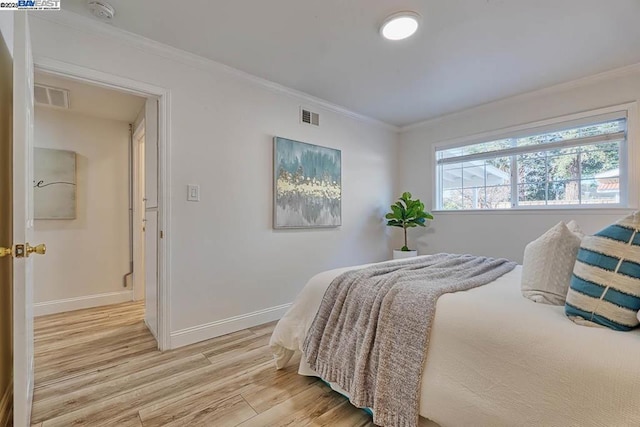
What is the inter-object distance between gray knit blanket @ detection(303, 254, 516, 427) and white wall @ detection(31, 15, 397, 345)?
3.98ft

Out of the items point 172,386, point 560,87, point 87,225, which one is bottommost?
point 172,386

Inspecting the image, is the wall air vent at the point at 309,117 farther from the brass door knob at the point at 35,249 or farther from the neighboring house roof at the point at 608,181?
the neighboring house roof at the point at 608,181

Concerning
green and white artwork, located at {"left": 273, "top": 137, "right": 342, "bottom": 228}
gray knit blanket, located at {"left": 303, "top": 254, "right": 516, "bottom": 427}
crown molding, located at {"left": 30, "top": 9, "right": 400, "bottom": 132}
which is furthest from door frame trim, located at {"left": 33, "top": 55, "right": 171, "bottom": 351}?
gray knit blanket, located at {"left": 303, "top": 254, "right": 516, "bottom": 427}

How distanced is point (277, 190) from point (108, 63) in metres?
1.60

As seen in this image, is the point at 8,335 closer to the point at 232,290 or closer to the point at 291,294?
the point at 232,290

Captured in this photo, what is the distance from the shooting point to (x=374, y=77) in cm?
276

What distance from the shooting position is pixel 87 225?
336cm

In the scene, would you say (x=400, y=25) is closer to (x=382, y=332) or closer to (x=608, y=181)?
(x=382, y=332)

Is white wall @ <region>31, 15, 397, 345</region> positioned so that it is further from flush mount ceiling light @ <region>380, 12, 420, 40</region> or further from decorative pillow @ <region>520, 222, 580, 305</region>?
decorative pillow @ <region>520, 222, 580, 305</region>

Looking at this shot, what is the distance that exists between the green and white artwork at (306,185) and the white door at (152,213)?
3.41 ft

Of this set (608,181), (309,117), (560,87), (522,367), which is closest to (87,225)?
(309,117)

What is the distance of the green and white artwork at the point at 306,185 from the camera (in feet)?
9.66

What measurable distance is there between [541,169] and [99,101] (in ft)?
15.3

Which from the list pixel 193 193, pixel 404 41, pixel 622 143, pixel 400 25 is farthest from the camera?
Result: pixel 622 143
